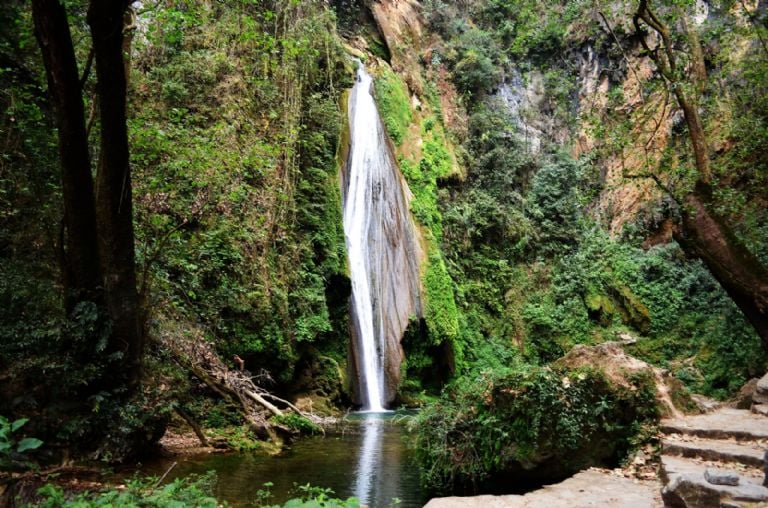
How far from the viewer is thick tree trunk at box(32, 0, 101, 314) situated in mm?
4898

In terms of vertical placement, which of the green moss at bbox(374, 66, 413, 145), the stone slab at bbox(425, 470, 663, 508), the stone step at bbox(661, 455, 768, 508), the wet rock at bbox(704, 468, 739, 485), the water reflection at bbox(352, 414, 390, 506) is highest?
the green moss at bbox(374, 66, 413, 145)

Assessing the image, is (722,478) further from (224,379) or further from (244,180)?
(244,180)

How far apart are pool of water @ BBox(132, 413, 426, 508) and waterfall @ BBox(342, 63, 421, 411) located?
16.4ft

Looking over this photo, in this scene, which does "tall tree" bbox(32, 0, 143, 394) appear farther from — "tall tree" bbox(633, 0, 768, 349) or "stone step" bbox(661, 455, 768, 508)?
"tall tree" bbox(633, 0, 768, 349)

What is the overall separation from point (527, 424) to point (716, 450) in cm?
176

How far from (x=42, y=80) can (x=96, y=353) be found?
3.58 metres

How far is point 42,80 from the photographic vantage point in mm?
6762

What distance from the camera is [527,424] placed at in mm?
5652

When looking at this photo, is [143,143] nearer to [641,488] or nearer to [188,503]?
[188,503]

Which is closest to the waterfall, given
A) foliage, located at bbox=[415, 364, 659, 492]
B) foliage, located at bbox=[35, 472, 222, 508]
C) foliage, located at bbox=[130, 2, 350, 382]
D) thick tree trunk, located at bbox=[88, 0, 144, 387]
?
foliage, located at bbox=[130, 2, 350, 382]

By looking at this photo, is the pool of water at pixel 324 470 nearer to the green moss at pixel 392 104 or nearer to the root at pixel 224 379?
the root at pixel 224 379

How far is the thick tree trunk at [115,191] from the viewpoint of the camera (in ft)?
15.7

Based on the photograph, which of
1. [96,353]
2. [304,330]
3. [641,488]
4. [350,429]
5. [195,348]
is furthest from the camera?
[304,330]

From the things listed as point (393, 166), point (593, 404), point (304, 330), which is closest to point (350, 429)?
point (304, 330)
